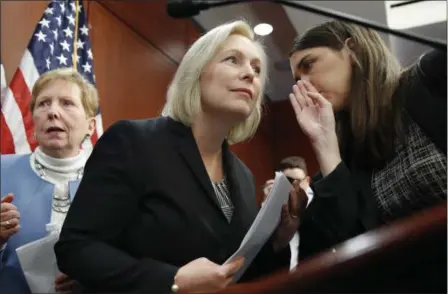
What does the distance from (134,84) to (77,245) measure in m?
1.72

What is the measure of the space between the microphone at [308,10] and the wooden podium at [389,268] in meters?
0.37

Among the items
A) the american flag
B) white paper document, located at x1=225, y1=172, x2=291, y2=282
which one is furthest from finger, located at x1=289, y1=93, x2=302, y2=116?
the american flag

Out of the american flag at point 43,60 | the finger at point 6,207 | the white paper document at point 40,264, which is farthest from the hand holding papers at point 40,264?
the american flag at point 43,60

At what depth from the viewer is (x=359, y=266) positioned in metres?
0.37

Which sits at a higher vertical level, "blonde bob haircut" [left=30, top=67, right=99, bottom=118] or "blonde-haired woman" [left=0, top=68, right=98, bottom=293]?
"blonde bob haircut" [left=30, top=67, right=99, bottom=118]

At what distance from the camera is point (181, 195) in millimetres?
884

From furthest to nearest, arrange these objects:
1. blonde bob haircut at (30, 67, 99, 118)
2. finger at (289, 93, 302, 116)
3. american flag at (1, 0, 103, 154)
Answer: american flag at (1, 0, 103, 154)
blonde bob haircut at (30, 67, 99, 118)
finger at (289, 93, 302, 116)

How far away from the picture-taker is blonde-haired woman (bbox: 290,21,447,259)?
34.2 inches

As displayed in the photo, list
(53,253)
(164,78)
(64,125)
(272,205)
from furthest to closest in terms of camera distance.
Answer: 1. (164,78)
2. (64,125)
3. (53,253)
4. (272,205)

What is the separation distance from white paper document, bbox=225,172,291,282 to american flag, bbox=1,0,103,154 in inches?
38.4

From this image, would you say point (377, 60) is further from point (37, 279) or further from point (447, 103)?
point (37, 279)


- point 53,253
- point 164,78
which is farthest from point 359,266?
point 164,78

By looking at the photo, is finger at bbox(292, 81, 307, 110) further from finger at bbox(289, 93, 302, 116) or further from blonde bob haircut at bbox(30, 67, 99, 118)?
blonde bob haircut at bbox(30, 67, 99, 118)

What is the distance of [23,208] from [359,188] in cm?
65
